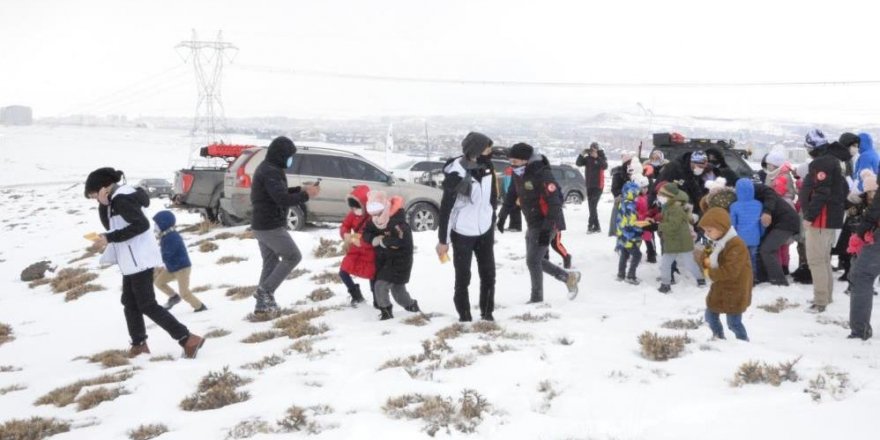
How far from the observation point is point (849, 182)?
783 cm

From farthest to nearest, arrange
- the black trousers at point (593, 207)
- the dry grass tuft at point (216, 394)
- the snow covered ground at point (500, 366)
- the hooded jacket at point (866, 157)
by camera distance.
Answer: the black trousers at point (593, 207), the hooded jacket at point (866, 157), the dry grass tuft at point (216, 394), the snow covered ground at point (500, 366)

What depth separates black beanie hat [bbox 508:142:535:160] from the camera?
708 cm

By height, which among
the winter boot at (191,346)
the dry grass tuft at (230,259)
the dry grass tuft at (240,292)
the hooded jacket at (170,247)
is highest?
the hooded jacket at (170,247)

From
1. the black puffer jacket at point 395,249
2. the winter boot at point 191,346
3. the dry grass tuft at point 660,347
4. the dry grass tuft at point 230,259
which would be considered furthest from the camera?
the dry grass tuft at point 230,259

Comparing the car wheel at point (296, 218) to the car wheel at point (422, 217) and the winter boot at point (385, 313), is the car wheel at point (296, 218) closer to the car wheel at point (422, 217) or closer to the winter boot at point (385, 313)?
the car wheel at point (422, 217)

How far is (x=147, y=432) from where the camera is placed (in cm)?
414

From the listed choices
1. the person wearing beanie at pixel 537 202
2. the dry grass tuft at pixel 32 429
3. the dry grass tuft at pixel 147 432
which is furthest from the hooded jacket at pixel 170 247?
the person wearing beanie at pixel 537 202

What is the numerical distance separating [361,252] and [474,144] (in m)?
1.93

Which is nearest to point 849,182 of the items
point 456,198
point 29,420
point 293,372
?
point 456,198

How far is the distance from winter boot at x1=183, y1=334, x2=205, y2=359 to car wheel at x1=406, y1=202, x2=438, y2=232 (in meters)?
7.96

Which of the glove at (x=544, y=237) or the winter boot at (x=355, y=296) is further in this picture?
the winter boot at (x=355, y=296)

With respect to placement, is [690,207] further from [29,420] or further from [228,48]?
[228,48]

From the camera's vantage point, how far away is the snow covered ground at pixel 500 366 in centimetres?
383

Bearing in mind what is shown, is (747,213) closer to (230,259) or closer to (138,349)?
(138,349)
